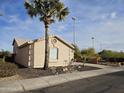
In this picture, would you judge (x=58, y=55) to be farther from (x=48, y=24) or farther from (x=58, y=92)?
(x=58, y=92)

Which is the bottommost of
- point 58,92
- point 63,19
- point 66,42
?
point 58,92

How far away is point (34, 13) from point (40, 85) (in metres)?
13.5

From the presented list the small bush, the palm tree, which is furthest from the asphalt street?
the palm tree

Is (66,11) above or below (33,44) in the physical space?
above

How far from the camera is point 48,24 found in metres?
29.8

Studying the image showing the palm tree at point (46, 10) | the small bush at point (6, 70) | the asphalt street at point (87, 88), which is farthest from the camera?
the palm tree at point (46, 10)

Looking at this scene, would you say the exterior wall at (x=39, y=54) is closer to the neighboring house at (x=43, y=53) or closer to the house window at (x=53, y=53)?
the neighboring house at (x=43, y=53)

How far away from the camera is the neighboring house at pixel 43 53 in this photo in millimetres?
32188

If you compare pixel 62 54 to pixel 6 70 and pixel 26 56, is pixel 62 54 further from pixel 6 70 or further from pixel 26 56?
pixel 6 70

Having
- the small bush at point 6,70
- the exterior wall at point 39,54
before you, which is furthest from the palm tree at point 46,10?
the small bush at point 6,70

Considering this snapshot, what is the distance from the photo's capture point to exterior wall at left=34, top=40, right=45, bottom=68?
3219 centimetres

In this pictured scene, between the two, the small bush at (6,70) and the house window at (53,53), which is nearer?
the small bush at (6,70)

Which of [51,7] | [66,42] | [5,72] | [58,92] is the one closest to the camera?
[58,92]

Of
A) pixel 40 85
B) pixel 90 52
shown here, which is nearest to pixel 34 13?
pixel 40 85
